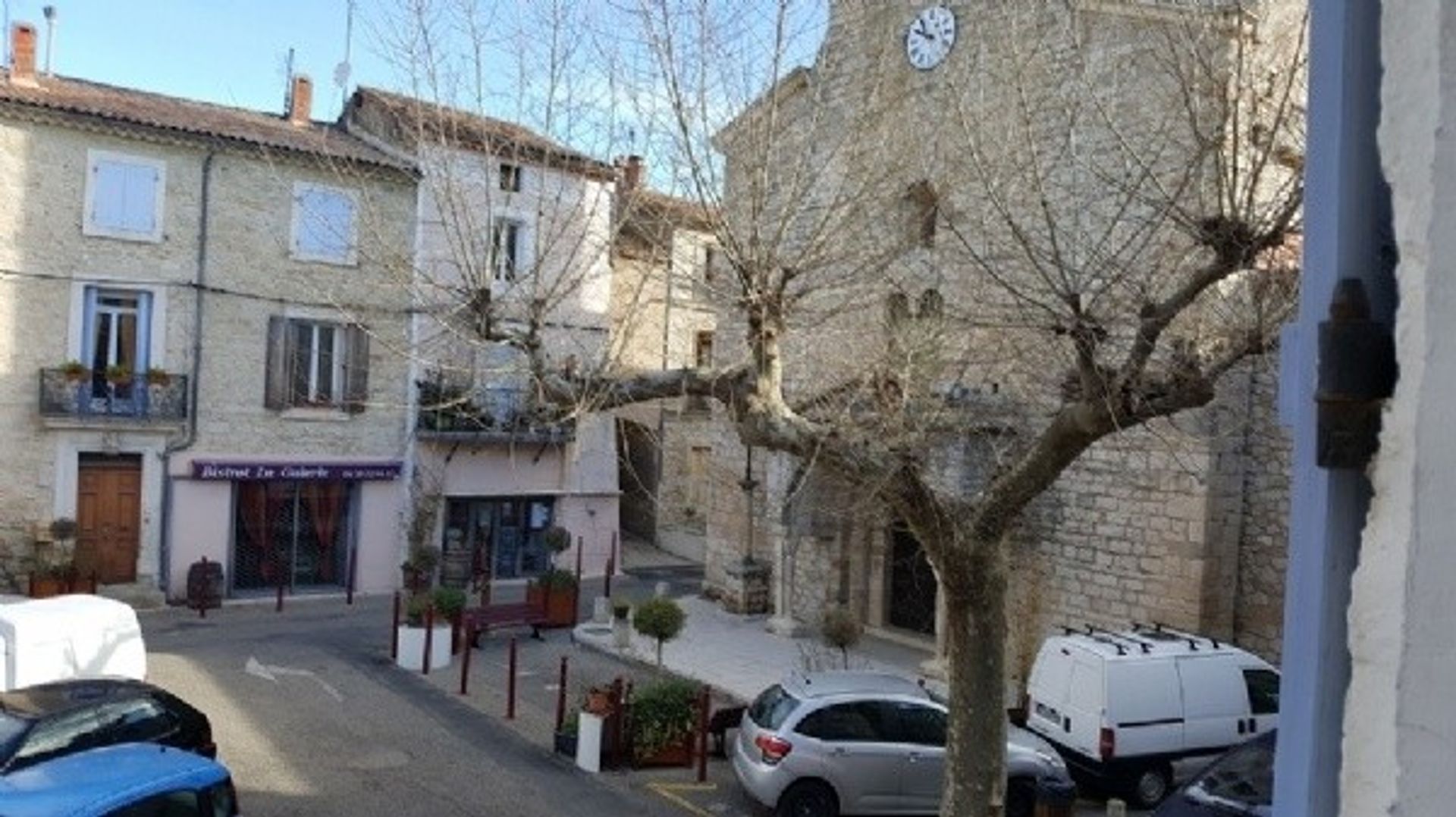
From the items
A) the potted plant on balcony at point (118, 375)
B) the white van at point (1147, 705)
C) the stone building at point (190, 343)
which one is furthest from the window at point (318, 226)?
the white van at point (1147, 705)

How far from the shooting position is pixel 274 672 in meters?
15.9

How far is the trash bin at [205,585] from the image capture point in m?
20.4

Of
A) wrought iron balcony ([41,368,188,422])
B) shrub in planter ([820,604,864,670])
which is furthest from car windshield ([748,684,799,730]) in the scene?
wrought iron balcony ([41,368,188,422])

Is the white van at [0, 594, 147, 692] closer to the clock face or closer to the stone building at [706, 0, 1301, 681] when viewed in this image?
the stone building at [706, 0, 1301, 681]

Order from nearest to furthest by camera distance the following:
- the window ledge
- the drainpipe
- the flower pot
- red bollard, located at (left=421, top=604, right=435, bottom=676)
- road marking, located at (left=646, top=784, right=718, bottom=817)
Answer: road marking, located at (left=646, top=784, right=718, bottom=817), red bollard, located at (left=421, top=604, right=435, bottom=676), the flower pot, the drainpipe, the window ledge

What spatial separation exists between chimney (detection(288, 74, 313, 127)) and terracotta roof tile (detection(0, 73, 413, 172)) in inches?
8.2

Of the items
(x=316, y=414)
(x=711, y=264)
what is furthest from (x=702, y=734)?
(x=316, y=414)

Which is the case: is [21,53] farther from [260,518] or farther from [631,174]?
[631,174]

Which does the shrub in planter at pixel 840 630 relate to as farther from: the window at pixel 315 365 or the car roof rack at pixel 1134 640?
the window at pixel 315 365

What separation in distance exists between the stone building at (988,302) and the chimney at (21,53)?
14741mm

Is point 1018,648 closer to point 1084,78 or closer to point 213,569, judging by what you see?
point 1084,78

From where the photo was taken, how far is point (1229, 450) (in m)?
15.5

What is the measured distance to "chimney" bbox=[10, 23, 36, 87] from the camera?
20.5 m

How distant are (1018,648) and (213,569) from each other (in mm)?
13758
